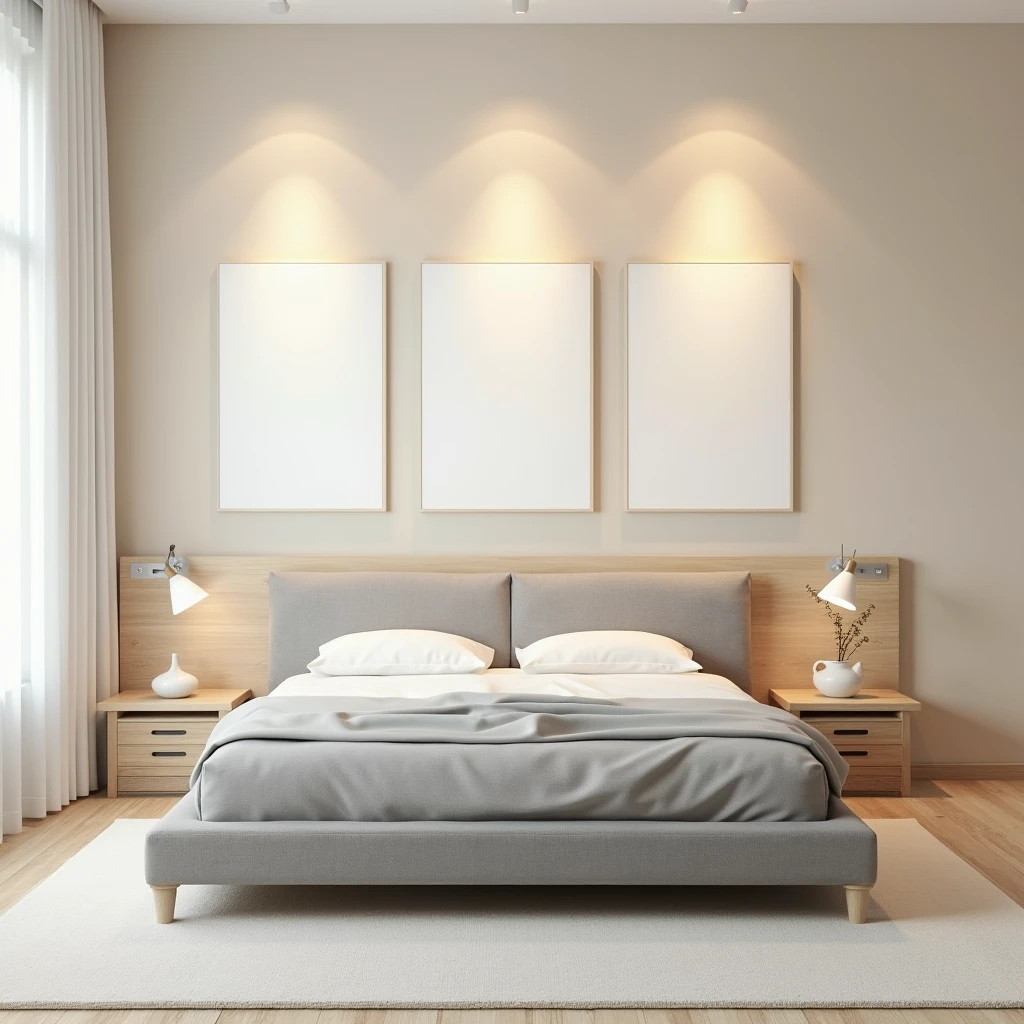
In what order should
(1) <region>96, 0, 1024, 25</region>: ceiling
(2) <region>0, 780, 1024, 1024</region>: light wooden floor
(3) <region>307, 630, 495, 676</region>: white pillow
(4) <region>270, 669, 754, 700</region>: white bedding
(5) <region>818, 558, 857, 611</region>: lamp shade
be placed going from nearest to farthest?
(2) <region>0, 780, 1024, 1024</region>: light wooden floor, (4) <region>270, 669, 754, 700</region>: white bedding, (3) <region>307, 630, 495, 676</region>: white pillow, (5) <region>818, 558, 857, 611</region>: lamp shade, (1) <region>96, 0, 1024, 25</region>: ceiling

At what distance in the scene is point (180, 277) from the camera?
453 centimetres

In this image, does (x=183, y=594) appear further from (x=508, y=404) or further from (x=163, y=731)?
(x=508, y=404)

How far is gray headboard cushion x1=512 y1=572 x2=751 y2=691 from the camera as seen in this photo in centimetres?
434

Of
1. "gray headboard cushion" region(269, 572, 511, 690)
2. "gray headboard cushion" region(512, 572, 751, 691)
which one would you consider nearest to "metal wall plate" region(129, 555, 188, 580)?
"gray headboard cushion" region(269, 572, 511, 690)

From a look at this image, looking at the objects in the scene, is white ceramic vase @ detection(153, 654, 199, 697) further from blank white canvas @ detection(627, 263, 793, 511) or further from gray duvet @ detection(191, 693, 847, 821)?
blank white canvas @ detection(627, 263, 793, 511)

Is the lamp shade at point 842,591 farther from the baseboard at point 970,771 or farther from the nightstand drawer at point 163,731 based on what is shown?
the nightstand drawer at point 163,731

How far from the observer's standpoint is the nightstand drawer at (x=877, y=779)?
4203mm

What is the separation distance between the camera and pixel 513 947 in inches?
105

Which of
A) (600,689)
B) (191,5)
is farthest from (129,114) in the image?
(600,689)

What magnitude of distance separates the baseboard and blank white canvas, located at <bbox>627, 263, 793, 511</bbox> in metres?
1.25

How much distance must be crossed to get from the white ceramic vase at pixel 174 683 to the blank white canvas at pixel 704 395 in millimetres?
1934

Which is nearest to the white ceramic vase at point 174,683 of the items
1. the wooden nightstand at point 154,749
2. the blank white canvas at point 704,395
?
the wooden nightstand at point 154,749

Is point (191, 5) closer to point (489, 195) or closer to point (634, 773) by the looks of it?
point (489, 195)

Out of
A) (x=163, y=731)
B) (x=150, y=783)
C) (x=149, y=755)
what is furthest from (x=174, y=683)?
(x=150, y=783)
